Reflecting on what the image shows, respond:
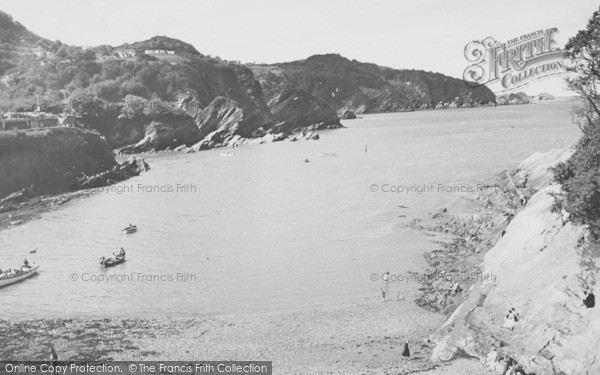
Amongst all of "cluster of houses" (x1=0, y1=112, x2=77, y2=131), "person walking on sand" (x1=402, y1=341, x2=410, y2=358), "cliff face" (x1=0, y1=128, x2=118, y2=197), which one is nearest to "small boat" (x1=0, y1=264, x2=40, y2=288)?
"person walking on sand" (x1=402, y1=341, x2=410, y2=358)

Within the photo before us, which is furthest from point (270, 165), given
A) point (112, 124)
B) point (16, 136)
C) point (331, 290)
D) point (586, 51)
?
point (586, 51)

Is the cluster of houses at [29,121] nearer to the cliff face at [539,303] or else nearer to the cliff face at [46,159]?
the cliff face at [46,159]

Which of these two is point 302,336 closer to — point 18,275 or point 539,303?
point 539,303

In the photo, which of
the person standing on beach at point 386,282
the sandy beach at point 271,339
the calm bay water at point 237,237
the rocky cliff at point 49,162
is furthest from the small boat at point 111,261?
the rocky cliff at point 49,162

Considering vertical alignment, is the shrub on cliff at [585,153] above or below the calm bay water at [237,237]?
above

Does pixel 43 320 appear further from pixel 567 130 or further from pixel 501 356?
pixel 567 130

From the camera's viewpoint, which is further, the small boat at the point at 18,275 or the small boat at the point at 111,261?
the small boat at the point at 111,261

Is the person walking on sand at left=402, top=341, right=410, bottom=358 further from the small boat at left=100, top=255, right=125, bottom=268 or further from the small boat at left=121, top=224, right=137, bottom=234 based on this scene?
the small boat at left=121, top=224, right=137, bottom=234
